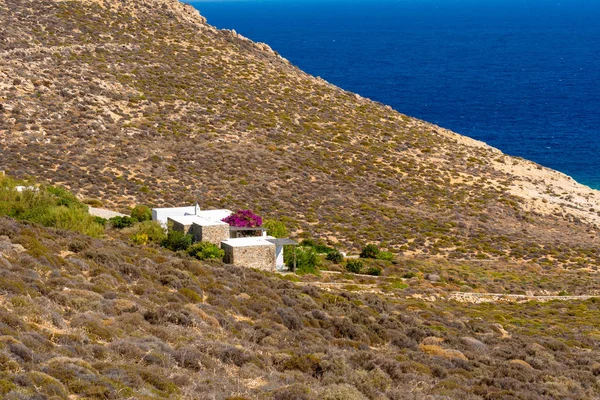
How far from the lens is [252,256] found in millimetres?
35875

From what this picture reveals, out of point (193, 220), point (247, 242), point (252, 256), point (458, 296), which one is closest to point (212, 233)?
point (247, 242)

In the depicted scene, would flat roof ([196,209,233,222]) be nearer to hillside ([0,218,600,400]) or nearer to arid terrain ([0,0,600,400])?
arid terrain ([0,0,600,400])

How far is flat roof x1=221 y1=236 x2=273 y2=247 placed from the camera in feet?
117

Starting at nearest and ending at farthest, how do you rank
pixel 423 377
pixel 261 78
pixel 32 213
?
pixel 423 377
pixel 32 213
pixel 261 78

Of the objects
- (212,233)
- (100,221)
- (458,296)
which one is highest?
(100,221)

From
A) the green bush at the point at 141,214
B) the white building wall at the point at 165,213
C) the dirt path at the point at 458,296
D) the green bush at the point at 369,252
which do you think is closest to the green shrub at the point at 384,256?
the green bush at the point at 369,252

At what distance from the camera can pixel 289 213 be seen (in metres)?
50.6

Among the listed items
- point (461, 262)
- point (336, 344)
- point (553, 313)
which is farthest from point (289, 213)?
point (336, 344)

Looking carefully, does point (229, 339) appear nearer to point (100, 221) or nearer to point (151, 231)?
point (151, 231)

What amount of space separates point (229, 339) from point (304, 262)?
18008mm

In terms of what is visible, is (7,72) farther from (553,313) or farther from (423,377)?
(423,377)

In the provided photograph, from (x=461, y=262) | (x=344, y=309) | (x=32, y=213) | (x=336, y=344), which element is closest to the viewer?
(x=336, y=344)

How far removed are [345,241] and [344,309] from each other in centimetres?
2059

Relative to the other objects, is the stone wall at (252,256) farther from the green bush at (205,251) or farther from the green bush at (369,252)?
the green bush at (369,252)
